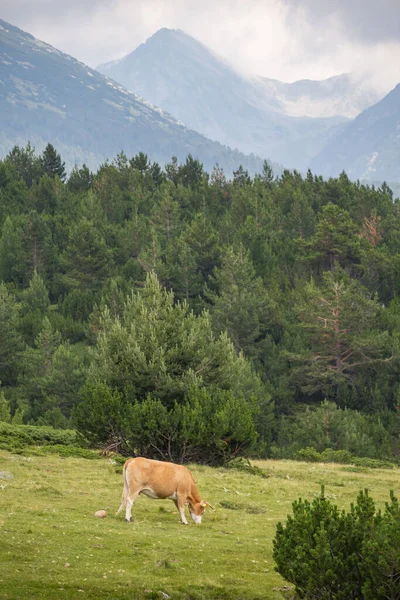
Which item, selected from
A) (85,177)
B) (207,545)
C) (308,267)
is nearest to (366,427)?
(308,267)

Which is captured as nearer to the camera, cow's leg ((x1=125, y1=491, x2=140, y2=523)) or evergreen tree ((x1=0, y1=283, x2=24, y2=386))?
cow's leg ((x1=125, y1=491, x2=140, y2=523))

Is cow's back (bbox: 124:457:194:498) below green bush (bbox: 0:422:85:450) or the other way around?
the other way around

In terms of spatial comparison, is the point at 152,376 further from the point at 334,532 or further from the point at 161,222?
the point at 161,222

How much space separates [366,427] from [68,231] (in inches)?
1733

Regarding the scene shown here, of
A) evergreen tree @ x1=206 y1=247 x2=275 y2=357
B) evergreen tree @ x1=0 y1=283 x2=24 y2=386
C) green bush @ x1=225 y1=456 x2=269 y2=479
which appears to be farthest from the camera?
evergreen tree @ x1=206 y1=247 x2=275 y2=357

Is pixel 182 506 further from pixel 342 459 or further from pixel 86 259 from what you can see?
pixel 86 259

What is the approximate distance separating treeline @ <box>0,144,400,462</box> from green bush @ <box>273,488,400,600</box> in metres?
15.8

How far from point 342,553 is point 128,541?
5.21 m

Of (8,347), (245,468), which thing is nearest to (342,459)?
(245,468)

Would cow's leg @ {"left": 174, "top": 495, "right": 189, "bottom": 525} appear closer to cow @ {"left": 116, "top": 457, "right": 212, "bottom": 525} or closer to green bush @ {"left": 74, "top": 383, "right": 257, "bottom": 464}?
cow @ {"left": 116, "top": 457, "right": 212, "bottom": 525}

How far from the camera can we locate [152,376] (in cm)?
2878

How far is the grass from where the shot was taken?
36.9ft

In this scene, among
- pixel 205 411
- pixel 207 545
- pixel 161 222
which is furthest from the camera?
pixel 161 222

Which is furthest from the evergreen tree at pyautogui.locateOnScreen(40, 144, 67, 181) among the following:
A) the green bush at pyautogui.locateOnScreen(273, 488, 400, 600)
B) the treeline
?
the green bush at pyautogui.locateOnScreen(273, 488, 400, 600)
